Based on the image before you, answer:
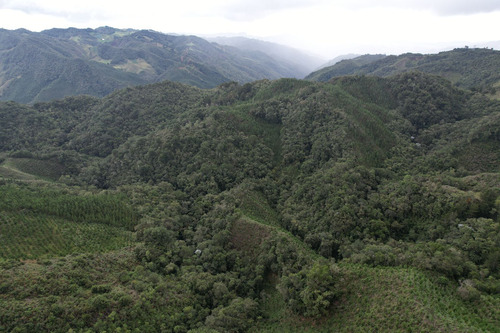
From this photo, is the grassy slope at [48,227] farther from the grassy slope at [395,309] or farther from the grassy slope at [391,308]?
the grassy slope at [395,309]

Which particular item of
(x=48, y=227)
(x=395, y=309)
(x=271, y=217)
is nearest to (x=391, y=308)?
(x=395, y=309)

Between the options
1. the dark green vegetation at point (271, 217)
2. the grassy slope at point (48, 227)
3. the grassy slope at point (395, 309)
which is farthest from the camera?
the grassy slope at point (48, 227)

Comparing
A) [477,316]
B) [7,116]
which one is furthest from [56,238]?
[7,116]

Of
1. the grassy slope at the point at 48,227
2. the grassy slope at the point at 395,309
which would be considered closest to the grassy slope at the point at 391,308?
the grassy slope at the point at 395,309

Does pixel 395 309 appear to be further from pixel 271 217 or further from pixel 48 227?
pixel 48 227

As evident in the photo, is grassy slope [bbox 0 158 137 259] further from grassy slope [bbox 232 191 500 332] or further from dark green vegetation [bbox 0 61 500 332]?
grassy slope [bbox 232 191 500 332]

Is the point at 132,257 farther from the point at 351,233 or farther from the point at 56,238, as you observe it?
the point at 351,233

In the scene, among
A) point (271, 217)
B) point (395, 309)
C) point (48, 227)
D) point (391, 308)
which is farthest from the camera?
point (271, 217)

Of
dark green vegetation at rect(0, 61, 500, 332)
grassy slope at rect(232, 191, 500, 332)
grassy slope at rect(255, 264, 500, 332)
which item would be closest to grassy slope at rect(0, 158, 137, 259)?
dark green vegetation at rect(0, 61, 500, 332)
